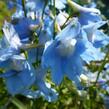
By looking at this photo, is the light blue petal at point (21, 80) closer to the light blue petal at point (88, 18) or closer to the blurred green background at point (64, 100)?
the blurred green background at point (64, 100)

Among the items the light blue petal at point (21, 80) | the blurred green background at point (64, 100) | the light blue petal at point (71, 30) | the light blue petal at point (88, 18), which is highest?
the light blue petal at point (71, 30)

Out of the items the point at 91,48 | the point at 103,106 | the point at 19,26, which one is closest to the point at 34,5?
the point at 19,26

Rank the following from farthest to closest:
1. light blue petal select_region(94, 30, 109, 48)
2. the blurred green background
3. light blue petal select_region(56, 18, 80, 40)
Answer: the blurred green background
light blue petal select_region(94, 30, 109, 48)
light blue petal select_region(56, 18, 80, 40)

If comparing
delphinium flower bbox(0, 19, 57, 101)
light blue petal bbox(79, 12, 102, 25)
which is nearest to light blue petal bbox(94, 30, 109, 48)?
light blue petal bbox(79, 12, 102, 25)

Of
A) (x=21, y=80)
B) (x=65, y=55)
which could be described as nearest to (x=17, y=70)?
(x=21, y=80)

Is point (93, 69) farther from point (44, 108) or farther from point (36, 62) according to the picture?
point (36, 62)

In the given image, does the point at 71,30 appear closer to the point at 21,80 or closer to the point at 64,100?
the point at 21,80

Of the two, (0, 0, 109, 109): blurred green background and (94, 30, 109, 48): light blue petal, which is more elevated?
(94, 30, 109, 48): light blue petal

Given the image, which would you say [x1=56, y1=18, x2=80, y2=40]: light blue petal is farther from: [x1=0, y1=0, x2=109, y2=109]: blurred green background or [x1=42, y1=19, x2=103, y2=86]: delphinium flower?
[x1=0, y1=0, x2=109, y2=109]: blurred green background

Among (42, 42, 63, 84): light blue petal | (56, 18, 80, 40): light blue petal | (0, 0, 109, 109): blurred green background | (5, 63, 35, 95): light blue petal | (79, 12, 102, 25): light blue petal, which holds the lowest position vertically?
(0, 0, 109, 109): blurred green background

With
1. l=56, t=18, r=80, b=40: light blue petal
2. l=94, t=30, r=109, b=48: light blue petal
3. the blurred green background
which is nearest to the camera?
l=56, t=18, r=80, b=40: light blue petal

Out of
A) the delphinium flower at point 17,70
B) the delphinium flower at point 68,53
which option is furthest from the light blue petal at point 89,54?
the delphinium flower at point 17,70

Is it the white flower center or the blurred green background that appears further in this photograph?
the blurred green background
